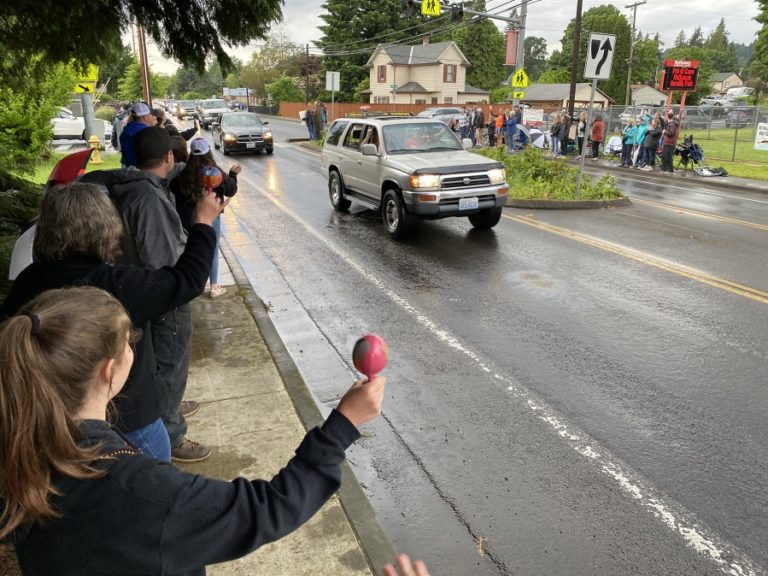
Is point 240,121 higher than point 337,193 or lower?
higher

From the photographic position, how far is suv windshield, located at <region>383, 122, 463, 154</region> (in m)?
10.9

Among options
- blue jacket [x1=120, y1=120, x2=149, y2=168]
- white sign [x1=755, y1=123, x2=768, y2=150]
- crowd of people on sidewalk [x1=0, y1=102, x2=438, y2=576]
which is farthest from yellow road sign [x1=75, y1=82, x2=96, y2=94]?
white sign [x1=755, y1=123, x2=768, y2=150]

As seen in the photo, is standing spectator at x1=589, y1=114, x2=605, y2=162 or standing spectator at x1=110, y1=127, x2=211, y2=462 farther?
standing spectator at x1=589, y1=114, x2=605, y2=162

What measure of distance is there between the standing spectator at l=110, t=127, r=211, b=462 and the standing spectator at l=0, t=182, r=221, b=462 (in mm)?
608

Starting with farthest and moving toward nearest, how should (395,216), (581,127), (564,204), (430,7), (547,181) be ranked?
(581,127), (430,7), (547,181), (564,204), (395,216)

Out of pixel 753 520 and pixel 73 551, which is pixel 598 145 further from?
pixel 73 551

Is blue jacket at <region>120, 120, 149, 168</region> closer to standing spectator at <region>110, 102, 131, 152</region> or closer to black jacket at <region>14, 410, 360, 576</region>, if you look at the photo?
black jacket at <region>14, 410, 360, 576</region>

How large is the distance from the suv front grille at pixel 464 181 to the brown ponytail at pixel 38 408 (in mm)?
8599

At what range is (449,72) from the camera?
6881cm

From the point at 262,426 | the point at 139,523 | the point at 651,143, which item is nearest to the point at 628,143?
the point at 651,143

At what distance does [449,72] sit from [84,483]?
72.1 meters

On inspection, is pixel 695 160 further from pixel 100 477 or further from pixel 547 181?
pixel 100 477

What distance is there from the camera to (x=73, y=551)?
1314 millimetres

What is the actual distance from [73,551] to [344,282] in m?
6.72
